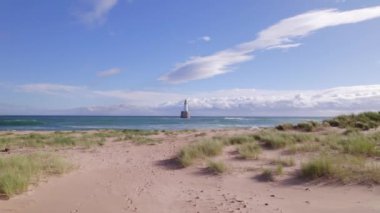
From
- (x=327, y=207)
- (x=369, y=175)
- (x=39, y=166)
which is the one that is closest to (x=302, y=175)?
(x=369, y=175)

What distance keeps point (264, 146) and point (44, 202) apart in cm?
970

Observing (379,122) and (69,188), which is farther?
(379,122)

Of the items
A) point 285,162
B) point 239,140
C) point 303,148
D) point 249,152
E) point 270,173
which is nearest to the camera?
point 270,173

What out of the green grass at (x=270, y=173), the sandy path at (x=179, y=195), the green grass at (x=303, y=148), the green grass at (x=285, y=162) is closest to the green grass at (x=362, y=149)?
the green grass at (x=303, y=148)

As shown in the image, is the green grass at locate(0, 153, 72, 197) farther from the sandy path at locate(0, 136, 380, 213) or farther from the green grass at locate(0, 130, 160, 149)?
the green grass at locate(0, 130, 160, 149)

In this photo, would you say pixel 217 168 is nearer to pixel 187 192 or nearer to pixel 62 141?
pixel 187 192

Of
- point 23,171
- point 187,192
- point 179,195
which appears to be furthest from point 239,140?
point 23,171

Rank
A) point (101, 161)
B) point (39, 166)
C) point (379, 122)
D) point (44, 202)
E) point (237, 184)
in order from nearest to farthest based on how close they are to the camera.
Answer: point (44, 202), point (237, 184), point (39, 166), point (101, 161), point (379, 122)

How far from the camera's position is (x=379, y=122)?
968 inches

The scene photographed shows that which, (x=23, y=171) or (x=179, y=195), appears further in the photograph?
(x=23, y=171)

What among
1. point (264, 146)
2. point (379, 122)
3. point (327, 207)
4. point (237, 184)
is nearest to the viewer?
point (327, 207)

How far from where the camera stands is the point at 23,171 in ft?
32.7

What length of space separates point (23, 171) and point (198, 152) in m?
5.46

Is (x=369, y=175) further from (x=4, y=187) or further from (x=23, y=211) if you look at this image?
(x=4, y=187)
